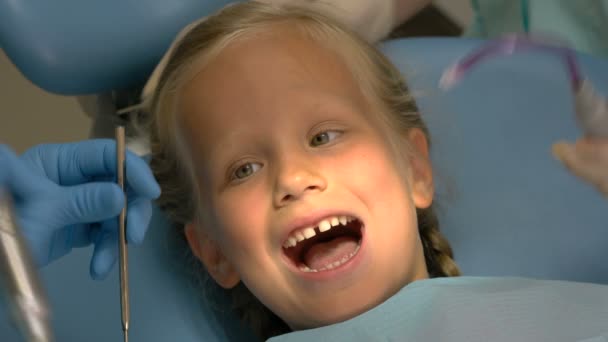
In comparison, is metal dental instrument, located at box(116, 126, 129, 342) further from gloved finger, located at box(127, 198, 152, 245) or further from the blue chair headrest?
the blue chair headrest

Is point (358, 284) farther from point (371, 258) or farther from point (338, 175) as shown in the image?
point (338, 175)

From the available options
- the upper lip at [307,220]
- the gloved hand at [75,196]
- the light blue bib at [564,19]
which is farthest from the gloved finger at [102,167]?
the light blue bib at [564,19]

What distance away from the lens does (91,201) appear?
0.99 m

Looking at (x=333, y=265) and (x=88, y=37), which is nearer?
(x=333, y=265)

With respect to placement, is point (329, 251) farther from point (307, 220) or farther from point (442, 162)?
point (442, 162)

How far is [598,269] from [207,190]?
28.7 inches

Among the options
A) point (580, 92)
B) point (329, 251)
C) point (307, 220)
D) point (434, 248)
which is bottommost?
point (434, 248)

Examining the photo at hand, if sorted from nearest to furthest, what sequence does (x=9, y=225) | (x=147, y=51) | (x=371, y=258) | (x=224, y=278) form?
(x=9, y=225), (x=371, y=258), (x=224, y=278), (x=147, y=51)

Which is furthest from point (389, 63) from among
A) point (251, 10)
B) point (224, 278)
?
point (224, 278)

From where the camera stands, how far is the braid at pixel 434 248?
1.28 m

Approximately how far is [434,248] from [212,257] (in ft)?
1.32

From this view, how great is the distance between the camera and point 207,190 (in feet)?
3.79

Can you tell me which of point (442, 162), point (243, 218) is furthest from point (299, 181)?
point (442, 162)

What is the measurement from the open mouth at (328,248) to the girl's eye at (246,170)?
0.13m
